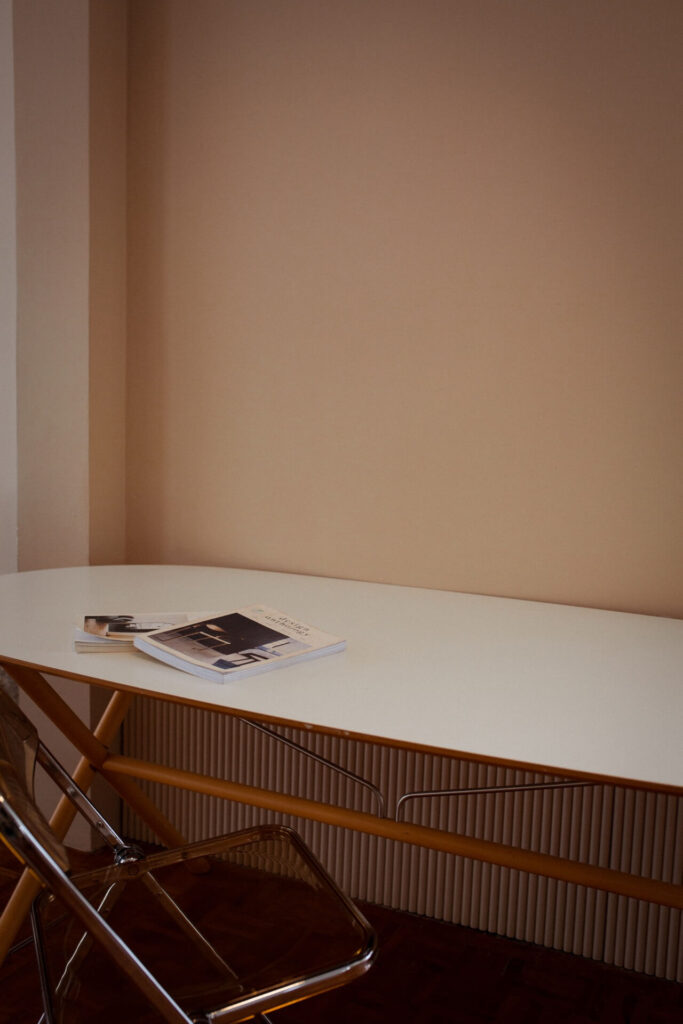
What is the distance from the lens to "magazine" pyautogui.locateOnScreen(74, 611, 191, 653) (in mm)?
1562

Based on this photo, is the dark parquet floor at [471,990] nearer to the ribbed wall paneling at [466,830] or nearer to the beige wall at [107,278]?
the ribbed wall paneling at [466,830]

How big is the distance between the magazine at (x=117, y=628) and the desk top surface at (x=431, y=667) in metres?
0.03

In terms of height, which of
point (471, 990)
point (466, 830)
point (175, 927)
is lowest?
point (471, 990)

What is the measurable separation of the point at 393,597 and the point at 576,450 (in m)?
0.53

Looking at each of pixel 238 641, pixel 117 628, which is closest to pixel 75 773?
pixel 117 628

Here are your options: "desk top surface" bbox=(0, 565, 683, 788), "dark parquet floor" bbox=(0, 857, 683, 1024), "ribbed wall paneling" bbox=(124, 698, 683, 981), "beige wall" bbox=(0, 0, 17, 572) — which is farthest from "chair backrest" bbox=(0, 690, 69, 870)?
"beige wall" bbox=(0, 0, 17, 572)

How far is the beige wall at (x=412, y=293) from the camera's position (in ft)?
6.50

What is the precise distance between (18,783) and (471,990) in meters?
1.20

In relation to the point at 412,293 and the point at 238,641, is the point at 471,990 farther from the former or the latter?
the point at 412,293

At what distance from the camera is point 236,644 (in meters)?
1.56

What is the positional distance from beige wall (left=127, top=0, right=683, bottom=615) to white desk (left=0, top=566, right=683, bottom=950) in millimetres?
228

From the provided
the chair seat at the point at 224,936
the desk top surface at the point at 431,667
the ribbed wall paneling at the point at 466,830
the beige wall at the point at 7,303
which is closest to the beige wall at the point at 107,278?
the beige wall at the point at 7,303

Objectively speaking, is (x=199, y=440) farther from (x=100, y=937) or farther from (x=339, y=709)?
(x=100, y=937)

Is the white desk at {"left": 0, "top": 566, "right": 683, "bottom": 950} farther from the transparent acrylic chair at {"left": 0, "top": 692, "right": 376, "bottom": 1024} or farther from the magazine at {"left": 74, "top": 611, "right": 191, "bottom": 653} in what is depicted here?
the transparent acrylic chair at {"left": 0, "top": 692, "right": 376, "bottom": 1024}
